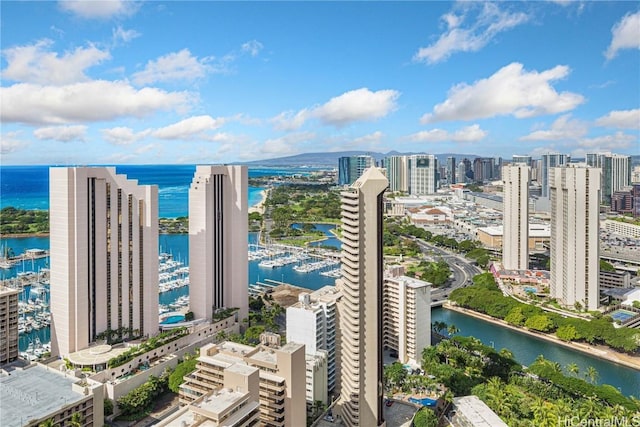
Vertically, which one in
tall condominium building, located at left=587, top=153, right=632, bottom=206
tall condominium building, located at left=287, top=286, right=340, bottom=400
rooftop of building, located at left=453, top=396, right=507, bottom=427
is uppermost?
tall condominium building, located at left=587, top=153, right=632, bottom=206

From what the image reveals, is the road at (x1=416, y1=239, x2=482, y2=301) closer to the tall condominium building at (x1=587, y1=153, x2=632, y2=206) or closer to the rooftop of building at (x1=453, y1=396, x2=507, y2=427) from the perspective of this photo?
the rooftop of building at (x1=453, y1=396, x2=507, y2=427)

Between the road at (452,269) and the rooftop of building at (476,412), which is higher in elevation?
the road at (452,269)

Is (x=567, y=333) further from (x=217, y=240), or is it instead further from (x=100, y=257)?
(x=100, y=257)

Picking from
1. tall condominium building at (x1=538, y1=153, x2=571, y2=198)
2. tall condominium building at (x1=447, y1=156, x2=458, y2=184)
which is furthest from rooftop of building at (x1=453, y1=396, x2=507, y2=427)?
tall condominium building at (x1=447, y1=156, x2=458, y2=184)

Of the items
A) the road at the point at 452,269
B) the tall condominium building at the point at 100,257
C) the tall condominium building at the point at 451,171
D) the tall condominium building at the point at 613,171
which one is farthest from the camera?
the tall condominium building at the point at 451,171

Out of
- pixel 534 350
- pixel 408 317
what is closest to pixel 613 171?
pixel 534 350

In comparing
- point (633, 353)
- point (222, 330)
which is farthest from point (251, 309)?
point (633, 353)

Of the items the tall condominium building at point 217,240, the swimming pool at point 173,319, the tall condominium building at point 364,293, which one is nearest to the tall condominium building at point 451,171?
the tall condominium building at point 217,240

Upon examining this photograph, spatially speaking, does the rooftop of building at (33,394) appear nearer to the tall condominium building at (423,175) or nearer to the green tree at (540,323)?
the green tree at (540,323)
